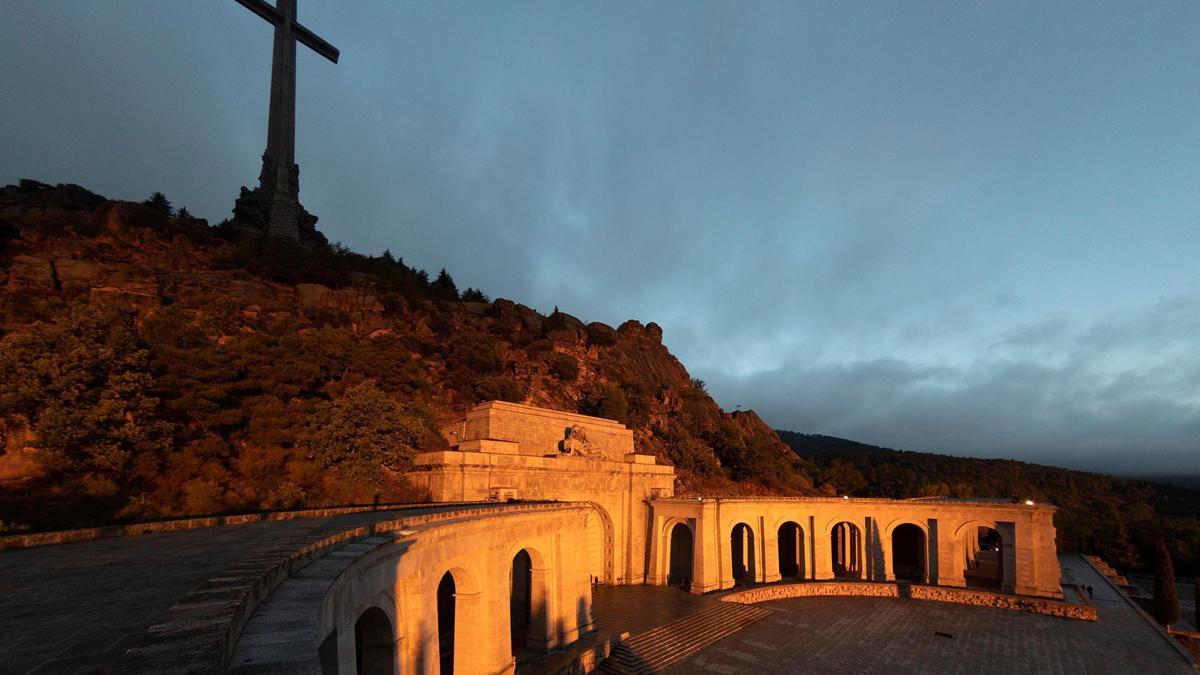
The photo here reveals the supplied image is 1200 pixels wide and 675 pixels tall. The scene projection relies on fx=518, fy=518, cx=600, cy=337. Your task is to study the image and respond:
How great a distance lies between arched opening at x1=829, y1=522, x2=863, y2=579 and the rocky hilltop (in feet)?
46.4

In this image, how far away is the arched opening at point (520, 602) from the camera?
19.9 meters

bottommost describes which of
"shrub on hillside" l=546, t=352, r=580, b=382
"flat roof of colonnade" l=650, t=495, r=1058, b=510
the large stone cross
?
"flat roof of colonnade" l=650, t=495, r=1058, b=510

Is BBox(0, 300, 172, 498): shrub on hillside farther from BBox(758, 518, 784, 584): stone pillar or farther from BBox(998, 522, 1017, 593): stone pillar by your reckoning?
BBox(998, 522, 1017, 593): stone pillar

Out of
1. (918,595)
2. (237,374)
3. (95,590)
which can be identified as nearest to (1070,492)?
(918,595)

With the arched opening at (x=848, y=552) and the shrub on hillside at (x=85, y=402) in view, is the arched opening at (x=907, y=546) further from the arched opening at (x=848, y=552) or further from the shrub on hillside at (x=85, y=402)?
the shrub on hillside at (x=85, y=402)

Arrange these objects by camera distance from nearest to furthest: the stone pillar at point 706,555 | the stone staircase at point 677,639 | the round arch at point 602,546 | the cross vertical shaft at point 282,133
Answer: the stone staircase at point 677,639 → the stone pillar at point 706,555 → the round arch at point 602,546 → the cross vertical shaft at point 282,133

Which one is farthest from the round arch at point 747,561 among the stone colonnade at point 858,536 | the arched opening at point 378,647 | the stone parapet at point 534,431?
the arched opening at point 378,647

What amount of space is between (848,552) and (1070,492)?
8257 cm

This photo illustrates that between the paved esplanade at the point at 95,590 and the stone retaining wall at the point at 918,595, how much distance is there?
24.7m

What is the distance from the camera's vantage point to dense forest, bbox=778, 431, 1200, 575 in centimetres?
4653

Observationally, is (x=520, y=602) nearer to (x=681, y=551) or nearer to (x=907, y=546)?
(x=681, y=551)

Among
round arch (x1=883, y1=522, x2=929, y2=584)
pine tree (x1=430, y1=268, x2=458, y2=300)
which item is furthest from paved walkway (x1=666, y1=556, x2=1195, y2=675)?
pine tree (x1=430, y1=268, x2=458, y2=300)

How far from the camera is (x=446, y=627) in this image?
807 inches

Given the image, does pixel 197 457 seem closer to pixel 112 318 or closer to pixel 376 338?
pixel 112 318
